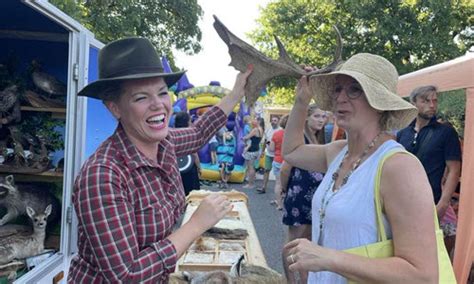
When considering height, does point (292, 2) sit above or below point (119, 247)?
above

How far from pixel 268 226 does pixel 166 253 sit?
6097 millimetres

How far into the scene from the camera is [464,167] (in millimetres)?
3662

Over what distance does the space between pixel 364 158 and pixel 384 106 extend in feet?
0.64

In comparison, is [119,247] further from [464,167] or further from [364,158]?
[464,167]

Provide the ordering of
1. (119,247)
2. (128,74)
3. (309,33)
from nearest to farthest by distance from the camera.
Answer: (119,247) → (128,74) → (309,33)

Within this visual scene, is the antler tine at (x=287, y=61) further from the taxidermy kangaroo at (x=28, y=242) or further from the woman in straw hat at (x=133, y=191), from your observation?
the taxidermy kangaroo at (x=28, y=242)

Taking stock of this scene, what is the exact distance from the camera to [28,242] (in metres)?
3.05

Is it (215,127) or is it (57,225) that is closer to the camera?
(215,127)

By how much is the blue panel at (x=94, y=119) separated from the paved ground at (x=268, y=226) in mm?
2791

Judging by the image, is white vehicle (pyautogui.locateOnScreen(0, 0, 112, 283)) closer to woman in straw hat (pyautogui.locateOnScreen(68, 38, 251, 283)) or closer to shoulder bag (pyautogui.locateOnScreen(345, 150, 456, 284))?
woman in straw hat (pyautogui.locateOnScreen(68, 38, 251, 283))

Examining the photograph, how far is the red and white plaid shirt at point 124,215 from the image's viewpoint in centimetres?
141

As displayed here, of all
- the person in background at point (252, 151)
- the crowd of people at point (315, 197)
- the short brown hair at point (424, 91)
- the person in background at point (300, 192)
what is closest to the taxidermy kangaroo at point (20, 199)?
the crowd of people at point (315, 197)

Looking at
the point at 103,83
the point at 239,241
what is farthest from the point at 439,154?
the point at 103,83

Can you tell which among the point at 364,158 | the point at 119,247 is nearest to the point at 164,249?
the point at 119,247
